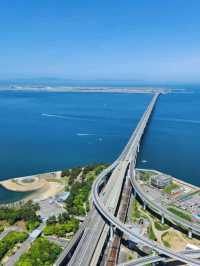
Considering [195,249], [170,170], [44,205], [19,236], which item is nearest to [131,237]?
[195,249]

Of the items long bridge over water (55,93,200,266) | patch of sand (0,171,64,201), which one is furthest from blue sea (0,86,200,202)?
long bridge over water (55,93,200,266)

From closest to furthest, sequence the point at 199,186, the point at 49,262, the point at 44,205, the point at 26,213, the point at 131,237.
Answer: the point at 49,262, the point at 131,237, the point at 26,213, the point at 44,205, the point at 199,186

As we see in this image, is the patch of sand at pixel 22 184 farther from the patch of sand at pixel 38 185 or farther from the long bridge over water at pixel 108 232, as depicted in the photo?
the long bridge over water at pixel 108 232

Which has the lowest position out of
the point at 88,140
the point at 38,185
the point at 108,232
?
the point at 38,185

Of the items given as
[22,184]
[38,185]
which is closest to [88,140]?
[38,185]

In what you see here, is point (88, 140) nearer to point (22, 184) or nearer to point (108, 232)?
point (22, 184)

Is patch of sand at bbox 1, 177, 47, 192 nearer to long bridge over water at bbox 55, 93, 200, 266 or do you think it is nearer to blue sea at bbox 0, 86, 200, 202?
blue sea at bbox 0, 86, 200, 202

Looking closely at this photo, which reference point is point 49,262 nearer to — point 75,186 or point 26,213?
point 26,213

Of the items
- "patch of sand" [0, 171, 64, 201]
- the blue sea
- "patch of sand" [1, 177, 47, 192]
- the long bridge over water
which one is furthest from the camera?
the blue sea
